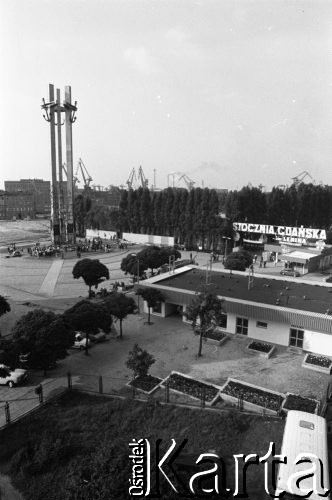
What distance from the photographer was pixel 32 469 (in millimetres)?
8320

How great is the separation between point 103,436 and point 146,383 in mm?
3088

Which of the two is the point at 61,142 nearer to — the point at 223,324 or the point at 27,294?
the point at 27,294

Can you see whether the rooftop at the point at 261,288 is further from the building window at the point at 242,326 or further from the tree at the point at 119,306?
the tree at the point at 119,306

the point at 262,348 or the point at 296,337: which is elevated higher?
the point at 296,337

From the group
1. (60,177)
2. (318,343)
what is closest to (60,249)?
(60,177)

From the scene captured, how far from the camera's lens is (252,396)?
11.6 meters

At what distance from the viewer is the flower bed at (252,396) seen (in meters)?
11.0

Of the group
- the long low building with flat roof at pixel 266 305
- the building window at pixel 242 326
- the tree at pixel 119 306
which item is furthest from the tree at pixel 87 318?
the building window at pixel 242 326

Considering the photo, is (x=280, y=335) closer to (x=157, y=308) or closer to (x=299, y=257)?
(x=157, y=308)

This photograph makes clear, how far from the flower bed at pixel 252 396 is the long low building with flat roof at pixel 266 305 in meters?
4.83

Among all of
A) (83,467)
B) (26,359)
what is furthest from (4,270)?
(83,467)

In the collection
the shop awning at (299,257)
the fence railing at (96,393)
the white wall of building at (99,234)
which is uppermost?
the white wall of building at (99,234)

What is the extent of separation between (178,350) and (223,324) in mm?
3416

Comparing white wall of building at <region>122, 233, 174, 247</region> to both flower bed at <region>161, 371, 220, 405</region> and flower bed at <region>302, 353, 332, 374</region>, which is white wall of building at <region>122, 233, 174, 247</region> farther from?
flower bed at <region>161, 371, 220, 405</region>
